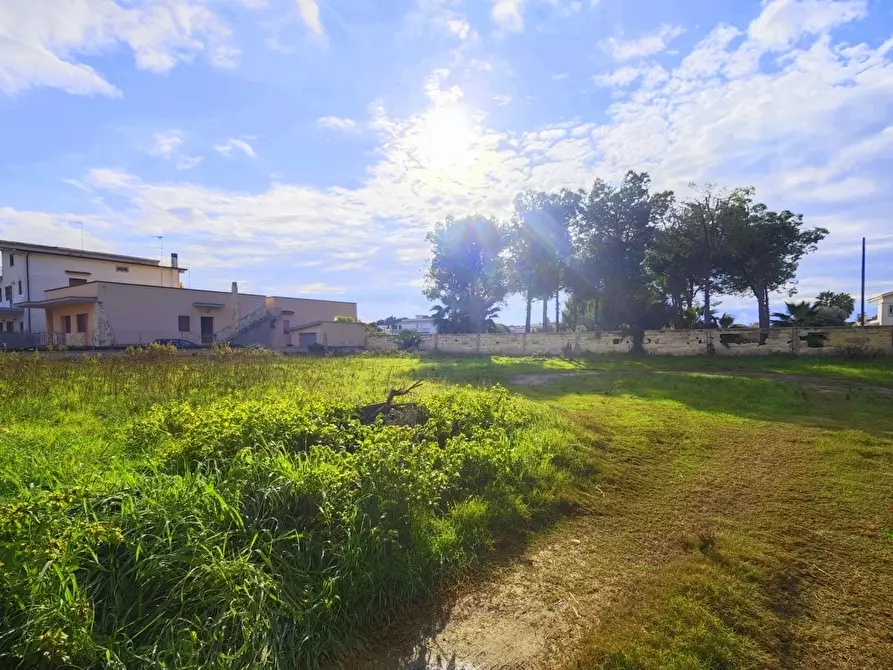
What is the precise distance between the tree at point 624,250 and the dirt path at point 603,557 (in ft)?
67.1

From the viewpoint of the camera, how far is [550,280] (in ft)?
100

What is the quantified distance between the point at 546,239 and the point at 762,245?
11840 millimetres

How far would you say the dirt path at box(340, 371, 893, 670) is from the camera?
97.8 inches

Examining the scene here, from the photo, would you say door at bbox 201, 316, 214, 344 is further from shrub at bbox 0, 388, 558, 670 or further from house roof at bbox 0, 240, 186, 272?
shrub at bbox 0, 388, 558, 670

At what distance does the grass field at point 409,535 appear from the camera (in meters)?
2.18

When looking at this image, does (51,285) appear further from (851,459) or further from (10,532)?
(851,459)

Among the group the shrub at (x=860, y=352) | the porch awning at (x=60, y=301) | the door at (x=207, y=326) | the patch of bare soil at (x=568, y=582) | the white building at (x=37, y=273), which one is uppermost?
the white building at (x=37, y=273)

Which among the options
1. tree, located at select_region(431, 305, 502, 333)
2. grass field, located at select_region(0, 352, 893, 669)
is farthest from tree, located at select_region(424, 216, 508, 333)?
grass field, located at select_region(0, 352, 893, 669)

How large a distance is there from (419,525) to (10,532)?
221cm

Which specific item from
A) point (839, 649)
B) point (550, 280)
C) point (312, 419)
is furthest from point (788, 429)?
point (550, 280)

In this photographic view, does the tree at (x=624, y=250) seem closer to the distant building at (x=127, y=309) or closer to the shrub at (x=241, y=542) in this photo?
the distant building at (x=127, y=309)

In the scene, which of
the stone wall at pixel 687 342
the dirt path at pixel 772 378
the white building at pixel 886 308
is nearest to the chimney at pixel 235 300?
the stone wall at pixel 687 342

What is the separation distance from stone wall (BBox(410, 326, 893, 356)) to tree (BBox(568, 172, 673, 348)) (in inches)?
125

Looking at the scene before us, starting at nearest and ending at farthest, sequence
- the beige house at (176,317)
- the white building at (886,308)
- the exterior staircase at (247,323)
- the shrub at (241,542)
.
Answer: the shrub at (241,542)
the beige house at (176,317)
the exterior staircase at (247,323)
the white building at (886,308)
